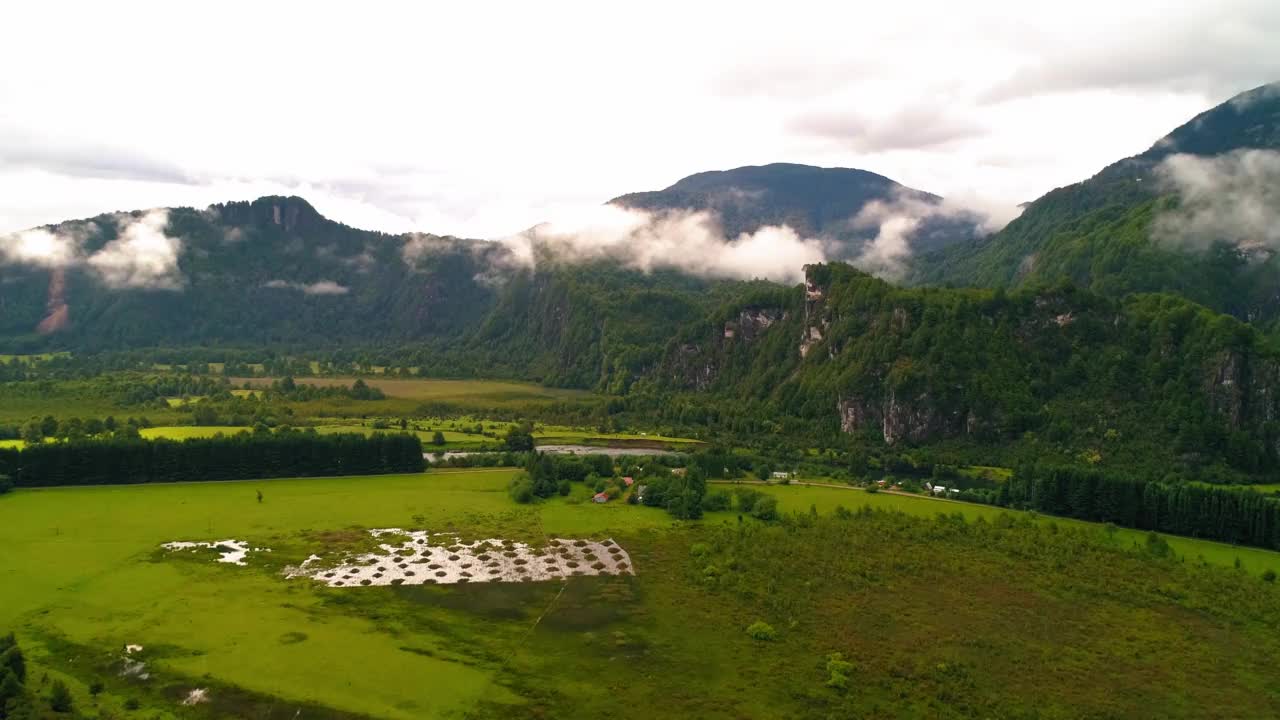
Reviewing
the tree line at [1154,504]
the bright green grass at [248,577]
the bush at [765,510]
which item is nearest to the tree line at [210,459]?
the bright green grass at [248,577]

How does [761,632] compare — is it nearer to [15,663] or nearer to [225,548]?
[15,663]

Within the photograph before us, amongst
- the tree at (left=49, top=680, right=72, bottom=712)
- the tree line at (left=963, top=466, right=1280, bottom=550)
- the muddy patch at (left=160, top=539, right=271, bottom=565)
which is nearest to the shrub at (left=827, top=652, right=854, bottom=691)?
the tree at (left=49, top=680, right=72, bottom=712)

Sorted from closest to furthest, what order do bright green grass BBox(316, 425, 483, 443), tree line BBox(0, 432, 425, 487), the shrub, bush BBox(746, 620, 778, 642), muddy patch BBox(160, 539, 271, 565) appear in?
1. the shrub
2. bush BBox(746, 620, 778, 642)
3. muddy patch BBox(160, 539, 271, 565)
4. tree line BBox(0, 432, 425, 487)
5. bright green grass BBox(316, 425, 483, 443)

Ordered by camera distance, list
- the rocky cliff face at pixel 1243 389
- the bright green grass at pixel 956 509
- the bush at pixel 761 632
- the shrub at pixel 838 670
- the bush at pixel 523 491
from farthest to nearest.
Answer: the rocky cliff face at pixel 1243 389 → the bush at pixel 523 491 → the bright green grass at pixel 956 509 → the bush at pixel 761 632 → the shrub at pixel 838 670

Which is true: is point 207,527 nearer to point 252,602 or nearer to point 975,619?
point 252,602

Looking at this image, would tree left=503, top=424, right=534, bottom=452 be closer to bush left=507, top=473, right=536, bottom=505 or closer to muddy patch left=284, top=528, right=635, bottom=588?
bush left=507, top=473, right=536, bottom=505

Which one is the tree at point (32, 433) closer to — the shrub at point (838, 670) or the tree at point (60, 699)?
the tree at point (60, 699)
